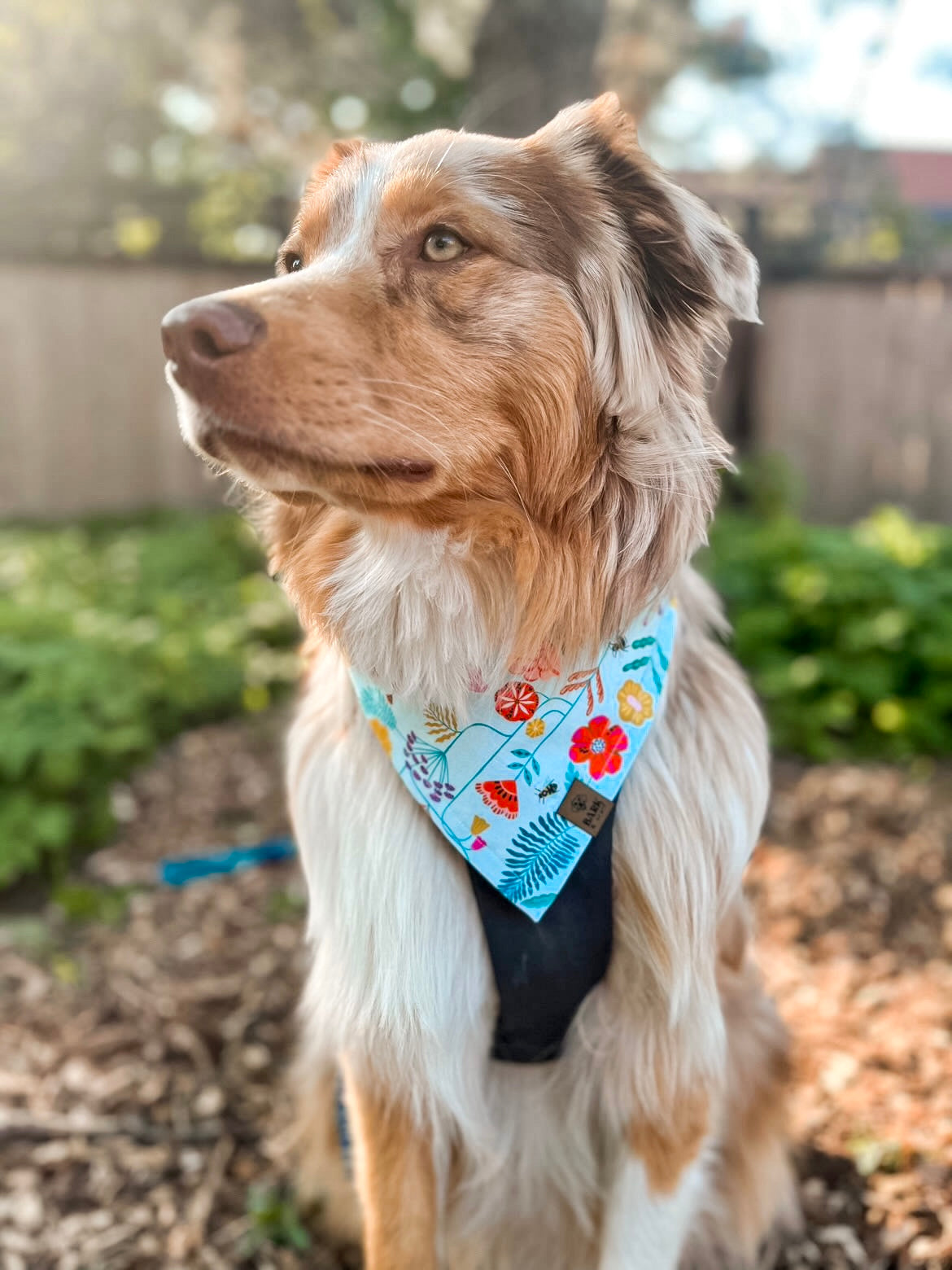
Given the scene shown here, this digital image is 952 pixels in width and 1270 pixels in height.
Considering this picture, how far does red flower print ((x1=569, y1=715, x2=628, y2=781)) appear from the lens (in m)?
1.80

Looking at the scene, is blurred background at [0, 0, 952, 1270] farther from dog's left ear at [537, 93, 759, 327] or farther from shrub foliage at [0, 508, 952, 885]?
dog's left ear at [537, 93, 759, 327]

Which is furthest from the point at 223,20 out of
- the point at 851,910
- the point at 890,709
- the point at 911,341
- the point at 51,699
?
the point at 851,910

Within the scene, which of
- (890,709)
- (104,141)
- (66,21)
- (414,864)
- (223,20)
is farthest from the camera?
(104,141)

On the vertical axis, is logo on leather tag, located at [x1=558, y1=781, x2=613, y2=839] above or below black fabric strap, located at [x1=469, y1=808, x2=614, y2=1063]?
above

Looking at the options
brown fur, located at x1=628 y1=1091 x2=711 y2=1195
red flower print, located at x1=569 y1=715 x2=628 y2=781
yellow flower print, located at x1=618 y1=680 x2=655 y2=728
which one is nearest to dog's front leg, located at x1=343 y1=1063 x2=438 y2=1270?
brown fur, located at x1=628 y1=1091 x2=711 y2=1195

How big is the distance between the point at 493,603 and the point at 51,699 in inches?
111

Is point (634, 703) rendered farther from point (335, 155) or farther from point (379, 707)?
point (335, 155)

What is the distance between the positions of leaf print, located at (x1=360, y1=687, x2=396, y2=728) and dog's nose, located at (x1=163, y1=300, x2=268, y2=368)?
67 centimetres

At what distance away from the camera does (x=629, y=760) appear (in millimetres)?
1813

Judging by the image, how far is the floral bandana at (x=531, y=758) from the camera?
178 centimetres

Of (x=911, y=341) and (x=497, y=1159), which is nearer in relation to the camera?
(x=497, y=1159)

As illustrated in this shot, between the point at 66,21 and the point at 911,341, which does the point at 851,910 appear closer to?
the point at 911,341

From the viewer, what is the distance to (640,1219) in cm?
191

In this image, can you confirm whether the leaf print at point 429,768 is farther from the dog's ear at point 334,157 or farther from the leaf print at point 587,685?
the dog's ear at point 334,157
